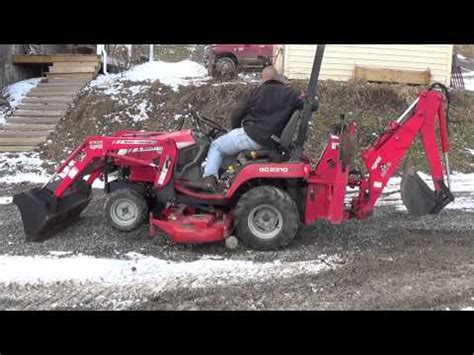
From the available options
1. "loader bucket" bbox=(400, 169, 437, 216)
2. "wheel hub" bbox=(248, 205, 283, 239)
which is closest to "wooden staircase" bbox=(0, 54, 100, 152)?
"wheel hub" bbox=(248, 205, 283, 239)

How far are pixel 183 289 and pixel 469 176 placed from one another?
6584 millimetres

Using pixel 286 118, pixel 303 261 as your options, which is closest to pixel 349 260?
pixel 303 261

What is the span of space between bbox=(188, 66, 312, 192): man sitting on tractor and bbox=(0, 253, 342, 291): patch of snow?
0.93m

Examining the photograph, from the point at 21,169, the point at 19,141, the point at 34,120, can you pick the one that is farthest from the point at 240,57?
the point at 21,169

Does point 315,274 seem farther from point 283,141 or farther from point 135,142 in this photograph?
point 135,142

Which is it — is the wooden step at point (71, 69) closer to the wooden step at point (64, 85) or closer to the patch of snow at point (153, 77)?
the patch of snow at point (153, 77)

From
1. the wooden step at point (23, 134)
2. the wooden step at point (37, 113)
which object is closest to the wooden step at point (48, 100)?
the wooden step at point (37, 113)

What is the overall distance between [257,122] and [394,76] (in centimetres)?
863

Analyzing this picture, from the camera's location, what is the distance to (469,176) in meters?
9.47

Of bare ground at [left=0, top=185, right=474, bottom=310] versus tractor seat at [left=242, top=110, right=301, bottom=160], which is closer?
bare ground at [left=0, top=185, right=474, bottom=310]

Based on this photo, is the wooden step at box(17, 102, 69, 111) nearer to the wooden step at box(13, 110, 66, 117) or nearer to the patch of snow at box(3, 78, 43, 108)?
the wooden step at box(13, 110, 66, 117)

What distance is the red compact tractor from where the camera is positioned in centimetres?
549

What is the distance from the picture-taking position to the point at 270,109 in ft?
18.3
